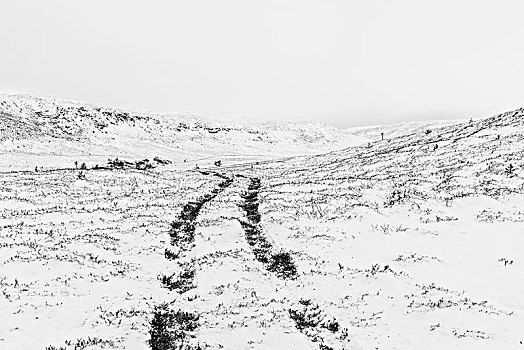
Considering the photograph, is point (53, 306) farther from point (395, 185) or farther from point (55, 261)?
point (395, 185)

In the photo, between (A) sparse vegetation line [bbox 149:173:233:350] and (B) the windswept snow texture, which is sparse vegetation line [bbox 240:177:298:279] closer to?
(B) the windswept snow texture

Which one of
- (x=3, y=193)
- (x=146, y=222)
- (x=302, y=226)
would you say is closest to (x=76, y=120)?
(x=3, y=193)

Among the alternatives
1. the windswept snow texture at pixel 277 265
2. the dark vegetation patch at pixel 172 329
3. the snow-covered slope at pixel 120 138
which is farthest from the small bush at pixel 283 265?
the snow-covered slope at pixel 120 138

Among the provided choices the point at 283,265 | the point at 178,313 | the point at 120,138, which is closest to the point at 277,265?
the point at 283,265

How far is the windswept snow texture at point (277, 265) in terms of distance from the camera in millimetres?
12273

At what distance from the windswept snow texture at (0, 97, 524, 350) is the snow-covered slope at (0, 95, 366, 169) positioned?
147 ft

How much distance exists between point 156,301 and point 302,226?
11.2 metres

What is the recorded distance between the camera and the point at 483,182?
3103cm

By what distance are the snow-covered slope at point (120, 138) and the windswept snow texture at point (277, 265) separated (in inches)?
1762

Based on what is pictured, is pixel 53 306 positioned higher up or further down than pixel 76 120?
further down

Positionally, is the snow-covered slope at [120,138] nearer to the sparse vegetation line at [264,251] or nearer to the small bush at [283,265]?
the sparse vegetation line at [264,251]

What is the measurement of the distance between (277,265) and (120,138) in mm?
89372

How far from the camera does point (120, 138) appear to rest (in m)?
100

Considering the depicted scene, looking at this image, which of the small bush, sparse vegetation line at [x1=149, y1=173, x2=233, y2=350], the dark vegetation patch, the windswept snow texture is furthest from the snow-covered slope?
the dark vegetation patch
